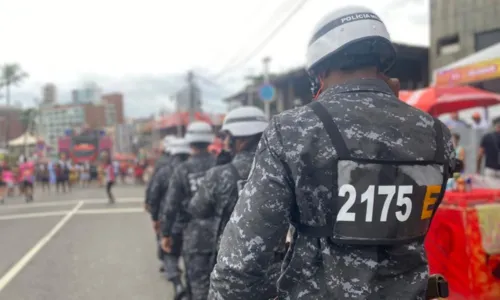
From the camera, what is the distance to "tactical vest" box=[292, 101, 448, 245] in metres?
1.59

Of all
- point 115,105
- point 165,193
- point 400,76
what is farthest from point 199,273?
point 115,105

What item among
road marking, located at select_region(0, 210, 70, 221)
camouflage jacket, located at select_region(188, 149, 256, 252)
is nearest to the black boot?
camouflage jacket, located at select_region(188, 149, 256, 252)

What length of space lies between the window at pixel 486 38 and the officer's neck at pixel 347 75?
18951mm

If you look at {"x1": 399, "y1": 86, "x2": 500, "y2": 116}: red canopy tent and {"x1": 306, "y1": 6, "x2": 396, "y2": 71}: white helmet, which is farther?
{"x1": 399, "y1": 86, "x2": 500, "y2": 116}: red canopy tent

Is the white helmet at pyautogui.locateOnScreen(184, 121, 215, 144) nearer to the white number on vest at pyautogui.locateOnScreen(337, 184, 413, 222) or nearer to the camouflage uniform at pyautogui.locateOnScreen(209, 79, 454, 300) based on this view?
the camouflage uniform at pyautogui.locateOnScreen(209, 79, 454, 300)

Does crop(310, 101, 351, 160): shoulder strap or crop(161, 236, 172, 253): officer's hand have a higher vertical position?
crop(310, 101, 351, 160): shoulder strap

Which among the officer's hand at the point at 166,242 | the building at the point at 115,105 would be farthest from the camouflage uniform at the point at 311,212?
the building at the point at 115,105

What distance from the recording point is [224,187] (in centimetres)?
346

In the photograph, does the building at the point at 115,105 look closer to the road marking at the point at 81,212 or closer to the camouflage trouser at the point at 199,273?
the road marking at the point at 81,212

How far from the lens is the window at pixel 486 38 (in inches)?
735

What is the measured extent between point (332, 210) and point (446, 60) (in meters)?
19.6

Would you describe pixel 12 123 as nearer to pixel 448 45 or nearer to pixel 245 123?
pixel 448 45

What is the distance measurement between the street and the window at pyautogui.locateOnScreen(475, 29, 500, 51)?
13.8 m

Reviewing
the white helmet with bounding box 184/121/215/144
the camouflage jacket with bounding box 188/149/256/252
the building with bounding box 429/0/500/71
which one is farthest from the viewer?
the building with bounding box 429/0/500/71
